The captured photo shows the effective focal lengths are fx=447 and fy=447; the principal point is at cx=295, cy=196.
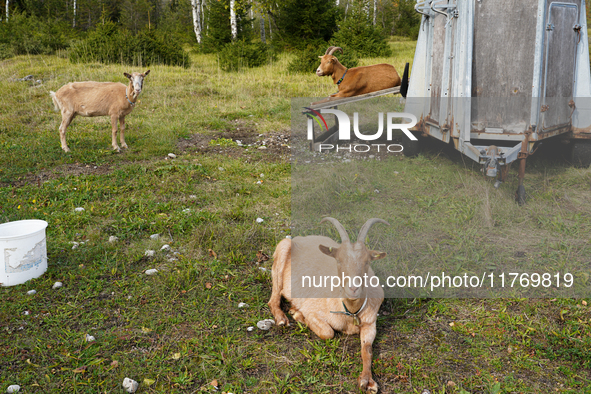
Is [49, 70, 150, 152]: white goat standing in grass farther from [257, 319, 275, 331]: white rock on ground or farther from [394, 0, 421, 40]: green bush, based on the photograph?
[394, 0, 421, 40]: green bush

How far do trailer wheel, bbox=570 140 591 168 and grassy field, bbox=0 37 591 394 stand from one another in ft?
0.78

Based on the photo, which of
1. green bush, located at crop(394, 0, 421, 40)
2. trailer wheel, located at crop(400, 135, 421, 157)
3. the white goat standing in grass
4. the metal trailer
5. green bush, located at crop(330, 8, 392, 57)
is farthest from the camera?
green bush, located at crop(394, 0, 421, 40)

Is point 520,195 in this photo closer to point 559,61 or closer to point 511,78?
point 511,78

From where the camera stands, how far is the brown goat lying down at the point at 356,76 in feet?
33.8

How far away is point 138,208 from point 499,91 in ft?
18.1

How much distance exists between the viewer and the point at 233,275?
475 centimetres

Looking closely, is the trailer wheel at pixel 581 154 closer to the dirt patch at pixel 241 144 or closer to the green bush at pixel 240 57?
the dirt patch at pixel 241 144

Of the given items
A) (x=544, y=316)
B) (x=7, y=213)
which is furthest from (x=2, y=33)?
(x=544, y=316)

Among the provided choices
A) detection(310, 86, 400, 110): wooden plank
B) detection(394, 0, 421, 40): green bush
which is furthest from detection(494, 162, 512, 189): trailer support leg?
detection(394, 0, 421, 40): green bush

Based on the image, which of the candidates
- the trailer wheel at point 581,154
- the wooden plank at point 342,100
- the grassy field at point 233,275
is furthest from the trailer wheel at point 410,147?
the trailer wheel at point 581,154

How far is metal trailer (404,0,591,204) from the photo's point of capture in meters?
6.22

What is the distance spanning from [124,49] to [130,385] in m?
16.7

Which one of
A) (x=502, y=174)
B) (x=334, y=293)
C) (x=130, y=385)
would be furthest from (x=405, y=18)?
(x=130, y=385)

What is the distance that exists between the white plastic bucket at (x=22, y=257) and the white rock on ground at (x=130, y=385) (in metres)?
2.03
